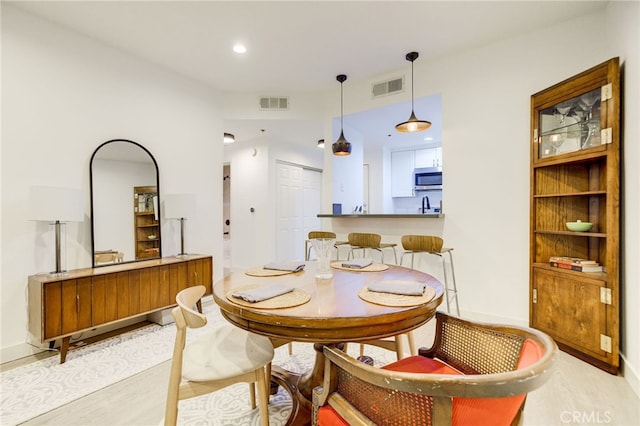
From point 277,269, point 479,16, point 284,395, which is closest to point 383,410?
point 277,269

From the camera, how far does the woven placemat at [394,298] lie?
3.71 feet

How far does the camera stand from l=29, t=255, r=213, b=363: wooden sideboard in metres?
2.13

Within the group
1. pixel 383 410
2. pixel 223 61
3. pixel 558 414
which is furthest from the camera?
pixel 223 61

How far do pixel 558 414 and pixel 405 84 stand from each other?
10.6 feet

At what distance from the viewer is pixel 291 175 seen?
575 centimetres

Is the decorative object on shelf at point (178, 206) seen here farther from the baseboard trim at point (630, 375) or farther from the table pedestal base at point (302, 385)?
the baseboard trim at point (630, 375)

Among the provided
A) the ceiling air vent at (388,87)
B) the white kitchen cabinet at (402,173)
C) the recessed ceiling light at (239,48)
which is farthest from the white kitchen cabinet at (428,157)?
the recessed ceiling light at (239,48)

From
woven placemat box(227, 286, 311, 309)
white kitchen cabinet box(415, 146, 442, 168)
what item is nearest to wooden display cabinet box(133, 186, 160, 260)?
woven placemat box(227, 286, 311, 309)

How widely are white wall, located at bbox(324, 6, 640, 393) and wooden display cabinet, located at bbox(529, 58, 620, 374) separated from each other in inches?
8.4

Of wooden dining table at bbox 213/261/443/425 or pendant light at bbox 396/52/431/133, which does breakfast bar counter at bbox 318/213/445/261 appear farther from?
wooden dining table at bbox 213/261/443/425

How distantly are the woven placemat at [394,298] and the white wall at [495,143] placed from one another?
2.03m

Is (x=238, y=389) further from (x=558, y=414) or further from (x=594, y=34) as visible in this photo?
(x=594, y=34)

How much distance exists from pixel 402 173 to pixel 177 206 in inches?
189

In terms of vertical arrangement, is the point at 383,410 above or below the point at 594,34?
below
